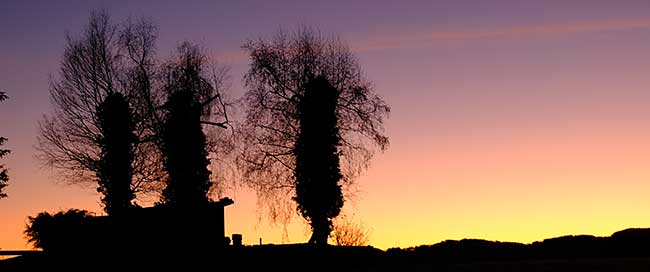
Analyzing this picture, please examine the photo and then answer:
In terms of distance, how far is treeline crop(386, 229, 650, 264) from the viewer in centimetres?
4538

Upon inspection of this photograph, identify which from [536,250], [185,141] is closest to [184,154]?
[185,141]

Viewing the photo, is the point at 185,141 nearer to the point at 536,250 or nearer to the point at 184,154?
the point at 184,154

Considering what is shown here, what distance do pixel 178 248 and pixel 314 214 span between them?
947cm

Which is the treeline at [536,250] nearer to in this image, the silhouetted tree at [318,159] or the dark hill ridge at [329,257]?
the dark hill ridge at [329,257]

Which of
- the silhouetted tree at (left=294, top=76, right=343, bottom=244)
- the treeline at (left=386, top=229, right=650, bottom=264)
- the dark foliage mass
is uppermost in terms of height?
the silhouetted tree at (left=294, top=76, right=343, bottom=244)

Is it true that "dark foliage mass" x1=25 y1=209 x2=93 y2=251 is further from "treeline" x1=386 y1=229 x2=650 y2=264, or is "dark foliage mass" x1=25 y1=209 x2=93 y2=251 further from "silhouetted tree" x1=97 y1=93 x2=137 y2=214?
"treeline" x1=386 y1=229 x2=650 y2=264

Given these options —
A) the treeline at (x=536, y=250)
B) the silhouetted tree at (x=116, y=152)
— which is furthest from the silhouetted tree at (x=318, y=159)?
the silhouetted tree at (x=116, y=152)

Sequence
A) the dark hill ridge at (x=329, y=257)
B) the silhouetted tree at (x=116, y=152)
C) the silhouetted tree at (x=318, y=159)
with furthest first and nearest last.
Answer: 1. the silhouetted tree at (x=116, y=152)
2. the silhouetted tree at (x=318, y=159)
3. the dark hill ridge at (x=329, y=257)

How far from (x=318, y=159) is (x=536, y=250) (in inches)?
518

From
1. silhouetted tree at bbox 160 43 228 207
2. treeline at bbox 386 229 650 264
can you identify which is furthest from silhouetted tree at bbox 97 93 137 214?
treeline at bbox 386 229 650 264

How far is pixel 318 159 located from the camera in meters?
55.5

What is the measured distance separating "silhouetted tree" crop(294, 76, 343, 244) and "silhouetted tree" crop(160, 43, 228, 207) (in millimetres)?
5858

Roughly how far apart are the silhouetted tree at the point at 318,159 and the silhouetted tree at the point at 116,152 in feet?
30.4

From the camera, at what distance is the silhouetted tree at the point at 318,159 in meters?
54.9
